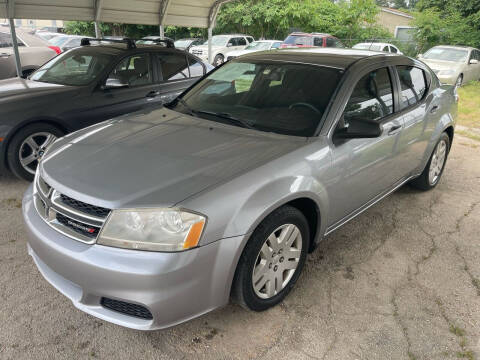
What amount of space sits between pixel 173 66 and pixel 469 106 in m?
8.18

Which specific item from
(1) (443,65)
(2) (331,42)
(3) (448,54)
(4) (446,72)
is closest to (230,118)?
(4) (446,72)

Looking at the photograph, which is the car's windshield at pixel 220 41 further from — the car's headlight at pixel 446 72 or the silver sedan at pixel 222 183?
the silver sedan at pixel 222 183

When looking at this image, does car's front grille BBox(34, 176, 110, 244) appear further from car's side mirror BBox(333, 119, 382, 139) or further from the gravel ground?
car's side mirror BBox(333, 119, 382, 139)

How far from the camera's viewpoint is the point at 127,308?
2064mm

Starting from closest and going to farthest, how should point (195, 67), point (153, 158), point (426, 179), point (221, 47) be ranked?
point (153, 158) → point (426, 179) → point (195, 67) → point (221, 47)

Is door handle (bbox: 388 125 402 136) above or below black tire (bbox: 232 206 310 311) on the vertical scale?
above

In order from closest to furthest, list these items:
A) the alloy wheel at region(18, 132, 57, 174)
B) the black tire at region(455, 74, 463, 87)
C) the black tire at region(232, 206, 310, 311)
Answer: the black tire at region(232, 206, 310, 311) → the alloy wheel at region(18, 132, 57, 174) → the black tire at region(455, 74, 463, 87)

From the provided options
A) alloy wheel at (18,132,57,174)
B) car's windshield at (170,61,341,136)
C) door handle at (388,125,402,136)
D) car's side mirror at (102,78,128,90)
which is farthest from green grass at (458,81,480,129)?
alloy wheel at (18,132,57,174)

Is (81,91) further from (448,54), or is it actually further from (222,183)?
(448,54)

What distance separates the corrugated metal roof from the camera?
6.35m

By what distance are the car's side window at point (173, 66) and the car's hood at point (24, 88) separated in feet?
4.57

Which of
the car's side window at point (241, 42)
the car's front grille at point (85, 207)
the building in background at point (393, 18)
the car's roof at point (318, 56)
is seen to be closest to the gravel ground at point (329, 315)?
the car's front grille at point (85, 207)

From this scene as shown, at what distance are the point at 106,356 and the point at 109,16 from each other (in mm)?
6952

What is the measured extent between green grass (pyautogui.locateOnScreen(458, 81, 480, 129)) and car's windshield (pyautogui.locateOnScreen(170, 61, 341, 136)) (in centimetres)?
646
